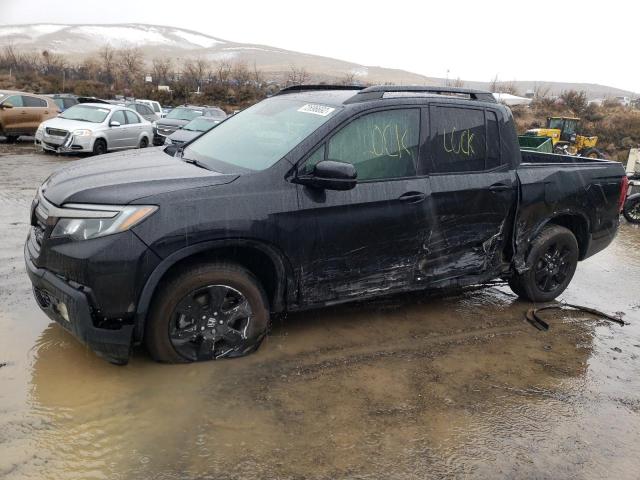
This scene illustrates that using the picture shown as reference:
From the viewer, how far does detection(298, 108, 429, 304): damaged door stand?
12.9 ft

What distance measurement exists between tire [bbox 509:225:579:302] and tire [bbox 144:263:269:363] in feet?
8.98

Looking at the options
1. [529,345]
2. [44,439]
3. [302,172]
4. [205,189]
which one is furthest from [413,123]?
[44,439]

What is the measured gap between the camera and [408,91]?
4512 millimetres

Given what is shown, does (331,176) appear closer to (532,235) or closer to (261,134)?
(261,134)

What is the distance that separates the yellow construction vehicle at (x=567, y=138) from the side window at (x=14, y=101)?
20.3m

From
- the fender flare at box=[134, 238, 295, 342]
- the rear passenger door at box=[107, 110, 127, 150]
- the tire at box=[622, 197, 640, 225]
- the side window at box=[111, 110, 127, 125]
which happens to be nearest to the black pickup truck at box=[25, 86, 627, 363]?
the fender flare at box=[134, 238, 295, 342]

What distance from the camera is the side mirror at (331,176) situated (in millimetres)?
3715

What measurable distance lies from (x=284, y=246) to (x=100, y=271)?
3.85 ft

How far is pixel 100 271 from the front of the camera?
3225mm

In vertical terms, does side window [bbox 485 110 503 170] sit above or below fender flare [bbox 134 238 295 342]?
above

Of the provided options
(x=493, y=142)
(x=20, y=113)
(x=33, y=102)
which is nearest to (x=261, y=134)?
(x=493, y=142)

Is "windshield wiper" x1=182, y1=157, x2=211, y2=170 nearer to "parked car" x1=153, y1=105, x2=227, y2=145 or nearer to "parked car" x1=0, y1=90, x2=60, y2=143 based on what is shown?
"parked car" x1=153, y1=105, x2=227, y2=145

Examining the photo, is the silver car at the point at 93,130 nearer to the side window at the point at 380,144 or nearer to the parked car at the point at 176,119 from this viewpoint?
the parked car at the point at 176,119

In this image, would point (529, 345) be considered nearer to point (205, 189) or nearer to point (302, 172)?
point (302, 172)
